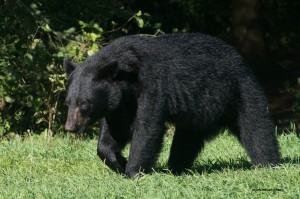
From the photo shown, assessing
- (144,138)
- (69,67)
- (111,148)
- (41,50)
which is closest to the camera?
(144,138)

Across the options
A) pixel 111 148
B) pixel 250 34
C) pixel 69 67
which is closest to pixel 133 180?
pixel 111 148

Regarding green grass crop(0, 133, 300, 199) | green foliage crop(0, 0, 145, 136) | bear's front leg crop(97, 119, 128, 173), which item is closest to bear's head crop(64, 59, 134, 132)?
bear's front leg crop(97, 119, 128, 173)

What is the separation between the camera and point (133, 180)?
7016 mm

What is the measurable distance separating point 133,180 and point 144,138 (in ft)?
1.81

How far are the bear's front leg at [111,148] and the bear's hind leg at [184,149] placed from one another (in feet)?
2.10

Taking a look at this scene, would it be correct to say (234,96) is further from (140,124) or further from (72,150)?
(72,150)

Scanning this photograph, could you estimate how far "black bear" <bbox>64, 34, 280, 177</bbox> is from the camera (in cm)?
748

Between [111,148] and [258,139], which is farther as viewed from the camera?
[258,139]

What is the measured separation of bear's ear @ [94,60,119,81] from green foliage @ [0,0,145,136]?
244 centimetres

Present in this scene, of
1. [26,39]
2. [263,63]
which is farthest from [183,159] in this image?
[263,63]

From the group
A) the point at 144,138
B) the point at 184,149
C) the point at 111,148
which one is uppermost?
the point at 144,138

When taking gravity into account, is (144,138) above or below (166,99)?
below

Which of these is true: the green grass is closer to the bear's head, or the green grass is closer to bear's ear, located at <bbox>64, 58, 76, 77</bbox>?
the bear's head

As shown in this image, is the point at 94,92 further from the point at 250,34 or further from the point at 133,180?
the point at 250,34
